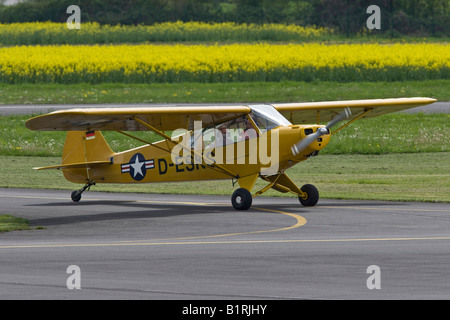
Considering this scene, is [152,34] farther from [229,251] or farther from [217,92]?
[229,251]

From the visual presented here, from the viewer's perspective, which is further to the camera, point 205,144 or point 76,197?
→ point 76,197

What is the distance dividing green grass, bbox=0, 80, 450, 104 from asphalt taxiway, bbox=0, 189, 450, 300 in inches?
861

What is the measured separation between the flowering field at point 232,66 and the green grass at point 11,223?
106ft

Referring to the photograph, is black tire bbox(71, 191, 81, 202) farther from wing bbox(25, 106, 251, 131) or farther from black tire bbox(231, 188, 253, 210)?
black tire bbox(231, 188, 253, 210)

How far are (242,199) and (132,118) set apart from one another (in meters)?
2.91

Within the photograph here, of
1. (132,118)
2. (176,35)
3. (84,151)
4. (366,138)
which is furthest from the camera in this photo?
(176,35)

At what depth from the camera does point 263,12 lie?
264ft

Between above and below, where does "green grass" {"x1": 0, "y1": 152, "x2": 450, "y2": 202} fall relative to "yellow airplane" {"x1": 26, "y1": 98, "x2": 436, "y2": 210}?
below

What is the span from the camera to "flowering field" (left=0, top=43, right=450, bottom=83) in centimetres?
4831

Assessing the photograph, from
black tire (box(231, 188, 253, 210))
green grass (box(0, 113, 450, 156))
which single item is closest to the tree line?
green grass (box(0, 113, 450, 156))

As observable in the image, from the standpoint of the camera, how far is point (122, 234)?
15.4 metres

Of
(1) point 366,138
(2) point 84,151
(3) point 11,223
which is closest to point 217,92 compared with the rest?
(1) point 366,138

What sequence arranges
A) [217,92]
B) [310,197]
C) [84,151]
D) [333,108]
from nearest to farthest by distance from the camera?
1. [310,197]
2. [333,108]
3. [84,151]
4. [217,92]
